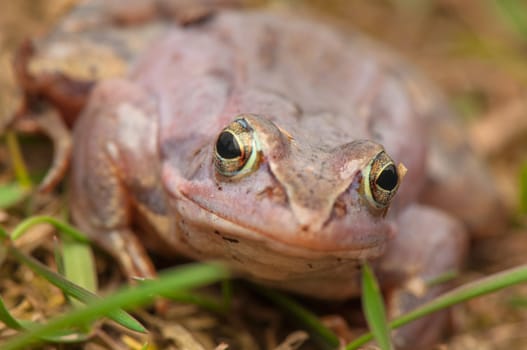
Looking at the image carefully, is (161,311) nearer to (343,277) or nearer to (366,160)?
(343,277)

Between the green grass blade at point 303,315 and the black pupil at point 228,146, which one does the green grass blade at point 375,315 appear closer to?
the green grass blade at point 303,315

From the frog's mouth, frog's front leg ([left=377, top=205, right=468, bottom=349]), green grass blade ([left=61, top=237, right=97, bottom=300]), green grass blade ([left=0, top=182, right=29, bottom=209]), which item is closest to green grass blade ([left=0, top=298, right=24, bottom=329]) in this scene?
green grass blade ([left=61, top=237, right=97, bottom=300])

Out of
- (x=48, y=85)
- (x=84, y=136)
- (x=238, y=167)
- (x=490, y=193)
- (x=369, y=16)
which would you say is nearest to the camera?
(x=238, y=167)

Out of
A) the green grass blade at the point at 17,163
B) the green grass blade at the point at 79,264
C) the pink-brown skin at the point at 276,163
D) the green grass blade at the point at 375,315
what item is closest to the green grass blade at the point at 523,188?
the pink-brown skin at the point at 276,163

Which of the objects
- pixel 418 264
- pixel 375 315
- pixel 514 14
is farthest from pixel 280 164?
pixel 514 14

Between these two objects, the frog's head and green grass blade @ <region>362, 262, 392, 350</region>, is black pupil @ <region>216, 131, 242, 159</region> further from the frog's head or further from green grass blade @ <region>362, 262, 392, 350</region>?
green grass blade @ <region>362, 262, 392, 350</region>

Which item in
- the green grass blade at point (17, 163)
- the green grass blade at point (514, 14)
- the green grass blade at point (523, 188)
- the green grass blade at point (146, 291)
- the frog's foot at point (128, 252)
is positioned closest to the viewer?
the green grass blade at point (146, 291)

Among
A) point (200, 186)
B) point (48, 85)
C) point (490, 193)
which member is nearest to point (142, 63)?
point (48, 85)
